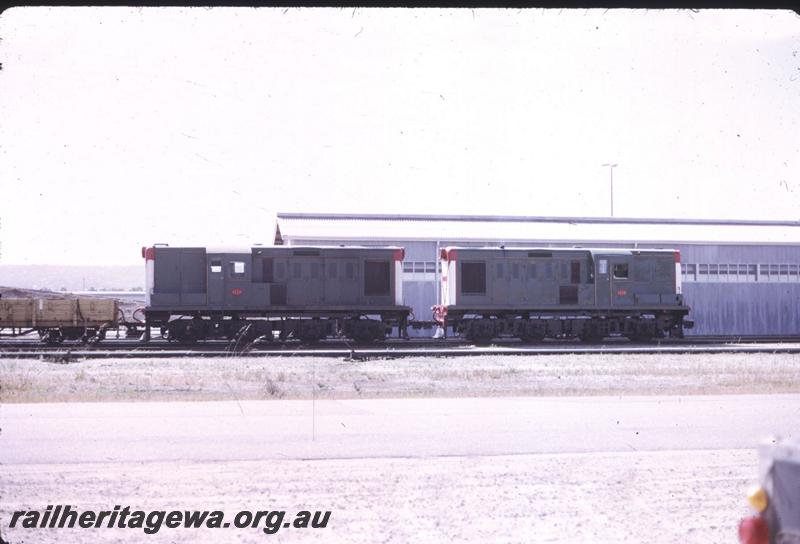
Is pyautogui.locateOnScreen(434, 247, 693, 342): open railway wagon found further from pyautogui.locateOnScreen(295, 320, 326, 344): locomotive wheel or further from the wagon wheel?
the wagon wheel

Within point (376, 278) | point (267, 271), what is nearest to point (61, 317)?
point (267, 271)

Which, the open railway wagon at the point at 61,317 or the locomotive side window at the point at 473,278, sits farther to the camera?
the locomotive side window at the point at 473,278

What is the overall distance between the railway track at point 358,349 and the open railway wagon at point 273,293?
572 millimetres

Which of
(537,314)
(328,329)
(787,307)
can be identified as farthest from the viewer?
(787,307)

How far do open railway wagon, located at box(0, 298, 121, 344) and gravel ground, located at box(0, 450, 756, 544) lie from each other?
63.8 feet

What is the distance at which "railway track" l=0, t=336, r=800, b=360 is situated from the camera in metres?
23.6

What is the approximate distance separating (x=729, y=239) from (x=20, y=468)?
112ft

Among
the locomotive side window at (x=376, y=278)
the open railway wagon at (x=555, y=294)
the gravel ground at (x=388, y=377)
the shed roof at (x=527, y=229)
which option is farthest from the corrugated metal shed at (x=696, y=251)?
the gravel ground at (x=388, y=377)

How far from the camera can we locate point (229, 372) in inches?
758

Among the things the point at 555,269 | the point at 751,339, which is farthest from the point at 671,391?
the point at 751,339

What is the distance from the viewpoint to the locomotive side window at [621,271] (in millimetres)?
29969

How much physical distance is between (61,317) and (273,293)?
23.8 ft

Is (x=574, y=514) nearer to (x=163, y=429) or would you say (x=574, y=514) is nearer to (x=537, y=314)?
(x=163, y=429)

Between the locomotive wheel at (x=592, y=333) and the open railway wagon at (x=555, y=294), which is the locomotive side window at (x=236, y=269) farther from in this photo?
the locomotive wheel at (x=592, y=333)
